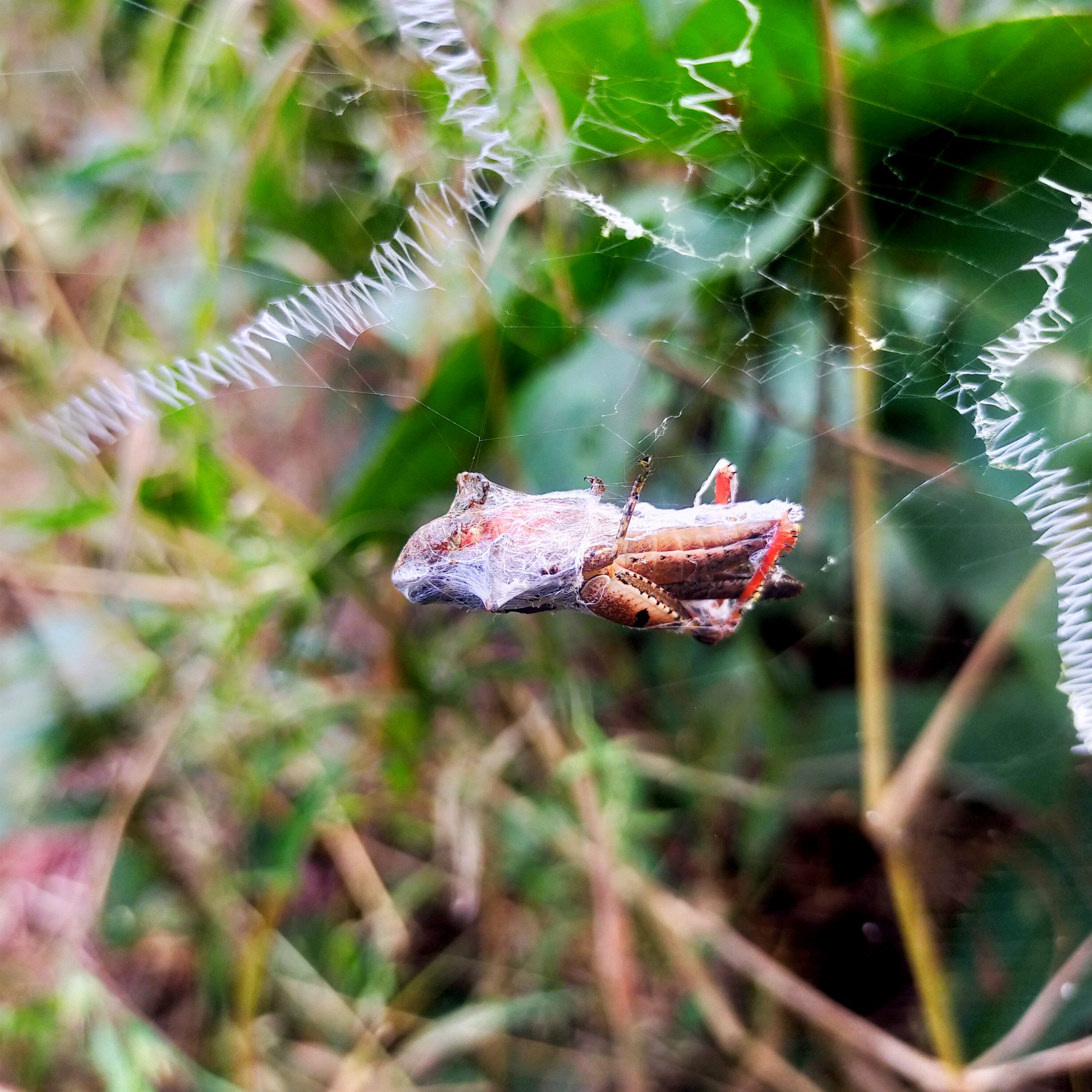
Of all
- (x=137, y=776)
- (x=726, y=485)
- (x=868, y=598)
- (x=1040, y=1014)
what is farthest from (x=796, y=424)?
(x=137, y=776)

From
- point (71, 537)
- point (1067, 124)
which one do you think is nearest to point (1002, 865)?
point (1067, 124)

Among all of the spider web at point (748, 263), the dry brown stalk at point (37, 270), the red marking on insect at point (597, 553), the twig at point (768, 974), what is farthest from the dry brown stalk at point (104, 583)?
the red marking on insect at point (597, 553)

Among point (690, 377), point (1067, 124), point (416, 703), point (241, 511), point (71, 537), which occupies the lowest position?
point (416, 703)

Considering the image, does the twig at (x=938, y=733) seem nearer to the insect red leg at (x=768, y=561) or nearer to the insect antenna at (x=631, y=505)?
the insect red leg at (x=768, y=561)

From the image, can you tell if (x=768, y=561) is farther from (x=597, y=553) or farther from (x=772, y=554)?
(x=597, y=553)

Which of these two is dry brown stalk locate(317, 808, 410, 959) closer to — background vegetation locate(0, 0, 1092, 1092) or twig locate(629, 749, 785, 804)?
background vegetation locate(0, 0, 1092, 1092)

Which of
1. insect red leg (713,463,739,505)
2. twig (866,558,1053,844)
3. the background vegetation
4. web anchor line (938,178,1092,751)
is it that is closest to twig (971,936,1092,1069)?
the background vegetation

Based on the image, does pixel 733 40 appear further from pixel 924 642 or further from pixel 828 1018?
pixel 828 1018
